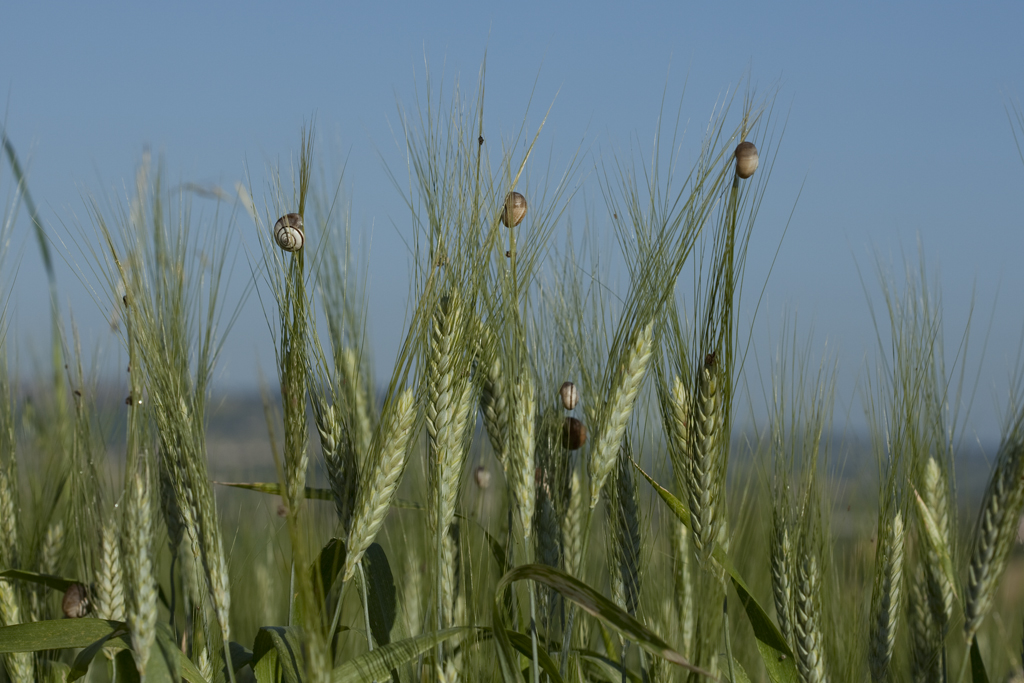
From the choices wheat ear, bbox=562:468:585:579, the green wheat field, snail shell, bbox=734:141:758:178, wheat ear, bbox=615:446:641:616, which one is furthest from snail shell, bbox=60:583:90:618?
snail shell, bbox=734:141:758:178

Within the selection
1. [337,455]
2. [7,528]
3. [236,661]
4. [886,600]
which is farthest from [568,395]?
[7,528]

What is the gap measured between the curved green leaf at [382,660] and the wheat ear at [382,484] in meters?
0.19

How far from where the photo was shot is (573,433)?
1.49 m

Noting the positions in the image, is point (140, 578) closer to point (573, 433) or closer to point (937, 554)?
point (573, 433)

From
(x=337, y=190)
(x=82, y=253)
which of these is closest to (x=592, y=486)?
(x=337, y=190)

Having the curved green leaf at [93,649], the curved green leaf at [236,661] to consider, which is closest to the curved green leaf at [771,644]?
the curved green leaf at [236,661]

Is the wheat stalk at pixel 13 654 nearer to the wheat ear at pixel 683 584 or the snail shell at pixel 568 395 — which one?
the snail shell at pixel 568 395

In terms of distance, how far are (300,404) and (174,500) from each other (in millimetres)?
423

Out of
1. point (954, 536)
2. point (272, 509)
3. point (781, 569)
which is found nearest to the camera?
point (781, 569)

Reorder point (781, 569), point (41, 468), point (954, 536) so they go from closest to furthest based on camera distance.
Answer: point (781, 569) → point (954, 536) → point (41, 468)

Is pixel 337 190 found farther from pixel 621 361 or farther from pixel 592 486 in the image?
pixel 592 486

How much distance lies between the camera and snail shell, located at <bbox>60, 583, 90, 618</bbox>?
1.43m

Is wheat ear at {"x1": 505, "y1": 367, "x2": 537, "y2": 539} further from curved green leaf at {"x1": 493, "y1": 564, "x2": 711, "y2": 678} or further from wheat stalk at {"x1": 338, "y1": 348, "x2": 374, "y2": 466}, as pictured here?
wheat stalk at {"x1": 338, "y1": 348, "x2": 374, "y2": 466}

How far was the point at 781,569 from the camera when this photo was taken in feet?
4.49
